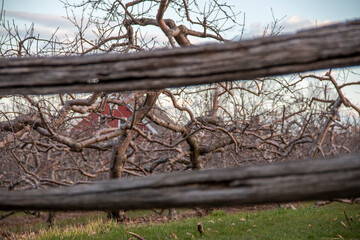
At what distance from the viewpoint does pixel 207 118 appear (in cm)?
792

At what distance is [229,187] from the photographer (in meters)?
1.38

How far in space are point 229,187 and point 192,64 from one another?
499 millimetres

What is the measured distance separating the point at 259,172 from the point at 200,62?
0.48 meters

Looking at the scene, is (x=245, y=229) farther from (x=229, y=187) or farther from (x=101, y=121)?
(x=229, y=187)

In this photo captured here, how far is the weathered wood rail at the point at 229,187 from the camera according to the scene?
52.2 inches

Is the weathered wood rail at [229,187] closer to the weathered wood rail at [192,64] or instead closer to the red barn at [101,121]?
the weathered wood rail at [192,64]

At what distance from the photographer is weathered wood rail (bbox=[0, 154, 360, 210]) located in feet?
4.35

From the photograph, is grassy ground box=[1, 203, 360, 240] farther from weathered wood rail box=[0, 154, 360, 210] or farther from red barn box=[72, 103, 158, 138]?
weathered wood rail box=[0, 154, 360, 210]

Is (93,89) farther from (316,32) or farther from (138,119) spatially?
(138,119)

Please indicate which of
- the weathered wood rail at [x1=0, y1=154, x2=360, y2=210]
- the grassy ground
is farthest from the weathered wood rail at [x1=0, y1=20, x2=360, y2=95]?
the grassy ground

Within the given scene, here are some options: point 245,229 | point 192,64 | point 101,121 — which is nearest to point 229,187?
point 192,64

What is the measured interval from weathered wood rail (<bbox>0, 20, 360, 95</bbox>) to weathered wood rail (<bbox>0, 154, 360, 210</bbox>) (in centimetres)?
37

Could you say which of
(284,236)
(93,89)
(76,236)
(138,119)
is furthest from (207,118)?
(93,89)

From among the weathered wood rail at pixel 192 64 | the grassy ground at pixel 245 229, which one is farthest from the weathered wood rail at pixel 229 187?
the grassy ground at pixel 245 229
